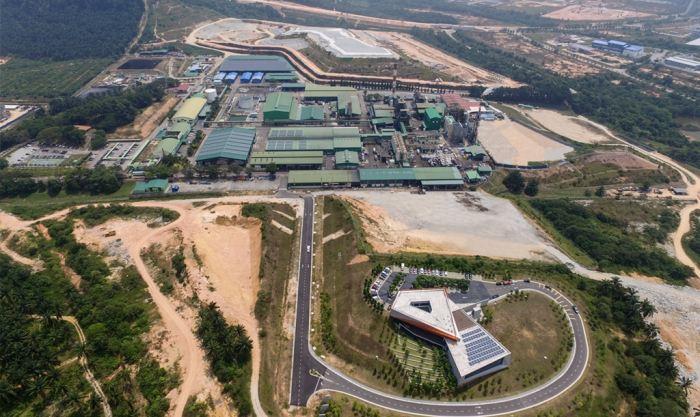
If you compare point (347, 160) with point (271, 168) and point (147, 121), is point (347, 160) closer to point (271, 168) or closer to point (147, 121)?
point (271, 168)

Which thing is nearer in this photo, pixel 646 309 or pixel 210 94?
pixel 646 309

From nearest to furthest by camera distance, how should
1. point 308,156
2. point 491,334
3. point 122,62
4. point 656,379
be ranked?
point 656,379, point 491,334, point 308,156, point 122,62

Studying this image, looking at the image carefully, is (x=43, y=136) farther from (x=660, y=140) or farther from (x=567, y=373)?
(x=660, y=140)

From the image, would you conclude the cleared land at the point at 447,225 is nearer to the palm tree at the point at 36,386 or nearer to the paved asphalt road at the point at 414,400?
the paved asphalt road at the point at 414,400

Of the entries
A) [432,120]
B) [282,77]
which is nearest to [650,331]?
[432,120]

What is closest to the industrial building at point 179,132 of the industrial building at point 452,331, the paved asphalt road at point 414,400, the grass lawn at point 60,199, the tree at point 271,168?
the grass lawn at point 60,199

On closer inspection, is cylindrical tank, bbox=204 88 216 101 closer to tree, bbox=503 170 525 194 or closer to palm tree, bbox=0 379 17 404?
tree, bbox=503 170 525 194

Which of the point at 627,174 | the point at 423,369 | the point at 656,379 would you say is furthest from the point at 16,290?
the point at 627,174
